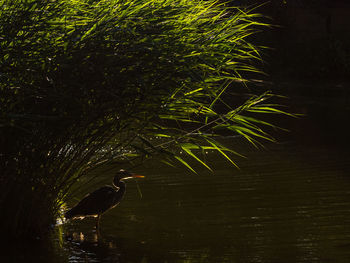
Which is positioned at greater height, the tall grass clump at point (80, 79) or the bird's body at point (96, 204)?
the tall grass clump at point (80, 79)

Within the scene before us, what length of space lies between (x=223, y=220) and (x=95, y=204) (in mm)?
1372

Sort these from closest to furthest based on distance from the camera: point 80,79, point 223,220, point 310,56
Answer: point 80,79 → point 223,220 → point 310,56

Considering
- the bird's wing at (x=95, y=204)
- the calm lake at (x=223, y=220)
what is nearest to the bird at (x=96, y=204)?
the bird's wing at (x=95, y=204)

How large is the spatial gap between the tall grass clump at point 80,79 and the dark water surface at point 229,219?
0.84 metres

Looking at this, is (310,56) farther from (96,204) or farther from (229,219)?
(96,204)

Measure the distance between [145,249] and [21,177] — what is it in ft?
4.59

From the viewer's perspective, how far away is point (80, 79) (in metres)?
8.55

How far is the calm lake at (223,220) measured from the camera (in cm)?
846

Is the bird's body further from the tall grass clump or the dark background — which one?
the dark background

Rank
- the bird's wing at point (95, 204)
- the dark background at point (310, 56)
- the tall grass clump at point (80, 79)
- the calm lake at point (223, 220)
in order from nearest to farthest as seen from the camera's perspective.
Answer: the tall grass clump at point (80, 79) < the calm lake at point (223, 220) < the bird's wing at point (95, 204) < the dark background at point (310, 56)

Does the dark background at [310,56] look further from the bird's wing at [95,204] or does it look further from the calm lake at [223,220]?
the bird's wing at [95,204]

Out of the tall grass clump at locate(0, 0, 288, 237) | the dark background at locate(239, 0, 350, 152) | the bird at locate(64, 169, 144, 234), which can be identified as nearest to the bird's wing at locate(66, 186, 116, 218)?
the bird at locate(64, 169, 144, 234)

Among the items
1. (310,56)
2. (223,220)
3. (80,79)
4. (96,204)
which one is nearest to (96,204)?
(96,204)

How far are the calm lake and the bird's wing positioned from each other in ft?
0.63
